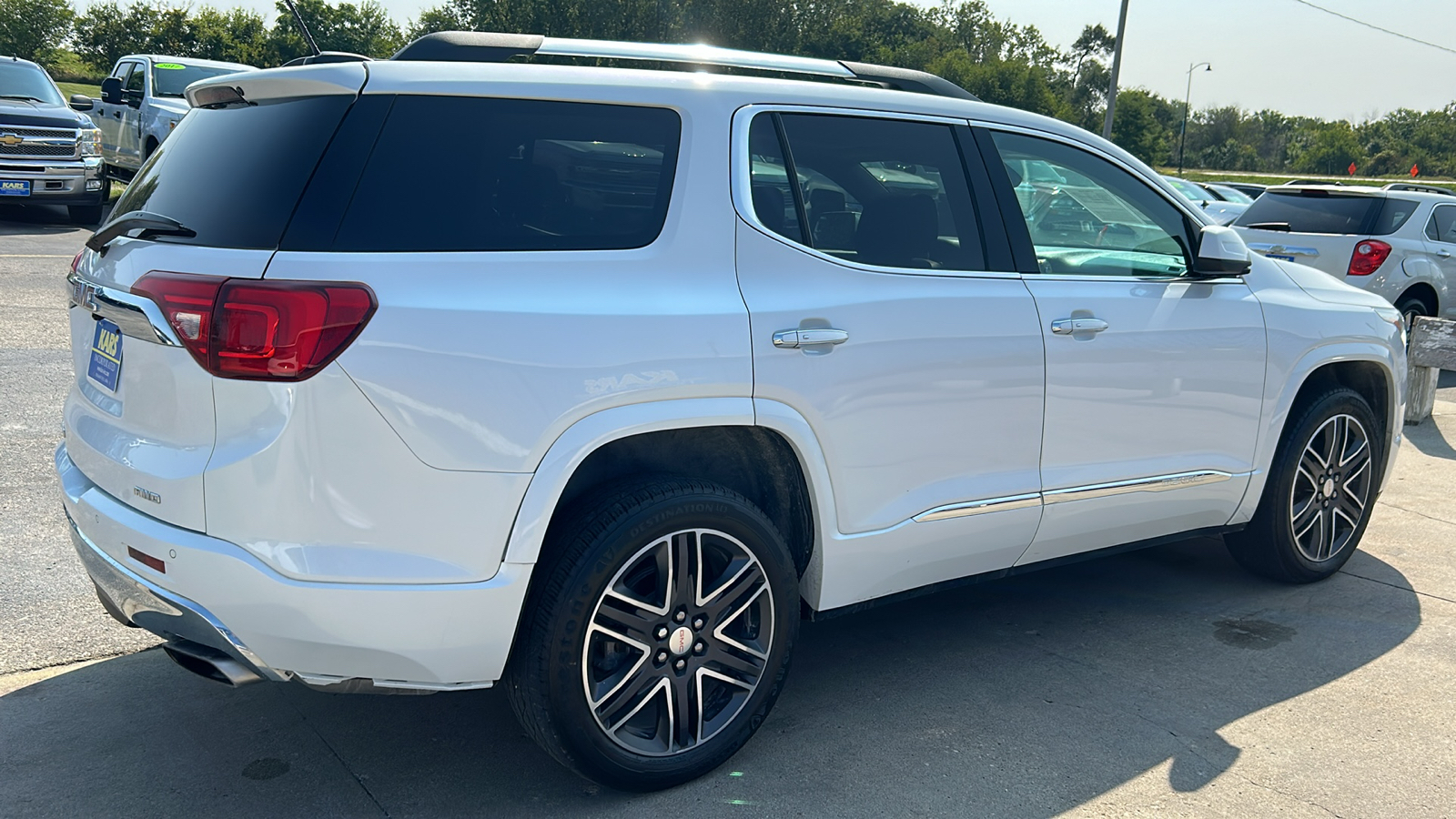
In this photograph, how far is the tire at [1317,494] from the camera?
15.8 feet

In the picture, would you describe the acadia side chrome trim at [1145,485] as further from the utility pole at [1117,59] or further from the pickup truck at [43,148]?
the utility pole at [1117,59]

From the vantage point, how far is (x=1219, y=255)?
427cm

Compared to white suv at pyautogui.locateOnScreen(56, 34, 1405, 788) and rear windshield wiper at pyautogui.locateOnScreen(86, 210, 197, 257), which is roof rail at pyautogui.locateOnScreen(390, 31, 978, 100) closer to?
white suv at pyautogui.locateOnScreen(56, 34, 1405, 788)

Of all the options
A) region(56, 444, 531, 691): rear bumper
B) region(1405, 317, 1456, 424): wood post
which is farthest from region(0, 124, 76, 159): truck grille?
region(1405, 317, 1456, 424): wood post

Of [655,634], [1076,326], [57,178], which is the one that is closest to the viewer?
[655,634]

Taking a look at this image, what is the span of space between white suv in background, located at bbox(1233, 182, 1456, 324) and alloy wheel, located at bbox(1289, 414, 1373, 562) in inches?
227

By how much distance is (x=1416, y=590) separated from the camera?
16.7 ft

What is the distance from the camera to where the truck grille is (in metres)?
14.0

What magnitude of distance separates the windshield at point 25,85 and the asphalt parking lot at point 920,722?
12.1 meters

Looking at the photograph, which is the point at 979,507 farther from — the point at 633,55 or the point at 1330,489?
the point at 1330,489

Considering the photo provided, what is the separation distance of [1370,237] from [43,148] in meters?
14.1

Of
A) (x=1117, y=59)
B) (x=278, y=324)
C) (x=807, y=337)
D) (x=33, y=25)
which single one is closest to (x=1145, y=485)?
(x=807, y=337)

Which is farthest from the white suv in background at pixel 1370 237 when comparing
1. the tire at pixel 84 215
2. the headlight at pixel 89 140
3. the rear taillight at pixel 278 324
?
the tire at pixel 84 215

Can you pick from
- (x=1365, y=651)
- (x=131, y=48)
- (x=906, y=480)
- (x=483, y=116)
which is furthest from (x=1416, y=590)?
(x=131, y=48)
